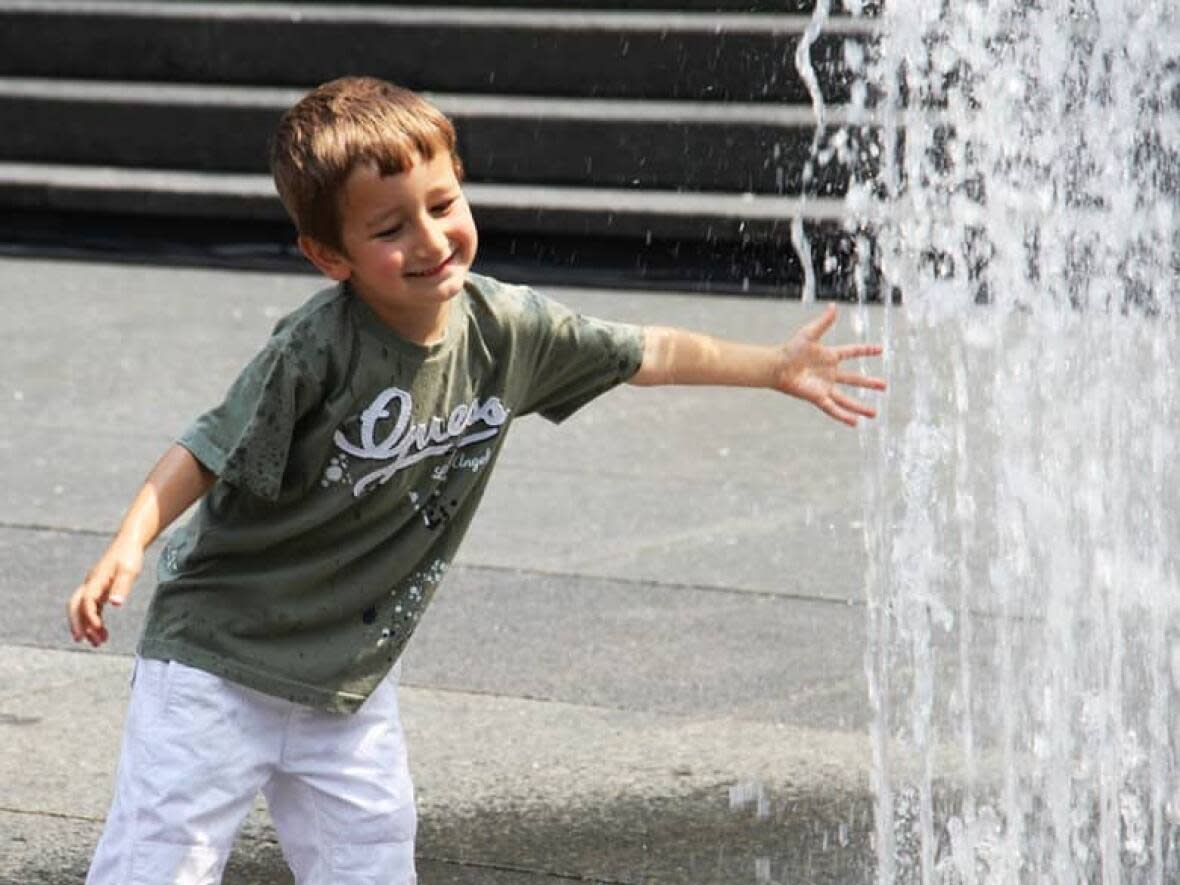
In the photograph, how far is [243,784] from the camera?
9.57ft

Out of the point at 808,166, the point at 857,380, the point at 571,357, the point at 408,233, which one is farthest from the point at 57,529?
the point at 808,166

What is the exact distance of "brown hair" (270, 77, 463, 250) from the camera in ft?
9.27

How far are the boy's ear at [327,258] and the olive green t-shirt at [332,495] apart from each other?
31 millimetres

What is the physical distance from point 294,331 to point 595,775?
1.38 m

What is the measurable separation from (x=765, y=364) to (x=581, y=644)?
168cm

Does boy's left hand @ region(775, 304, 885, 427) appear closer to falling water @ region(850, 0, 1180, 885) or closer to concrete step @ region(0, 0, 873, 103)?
falling water @ region(850, 0, 1180, 885)

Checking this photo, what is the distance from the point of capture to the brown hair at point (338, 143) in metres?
2.83

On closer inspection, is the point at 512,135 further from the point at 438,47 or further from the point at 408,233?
the point at 408,233

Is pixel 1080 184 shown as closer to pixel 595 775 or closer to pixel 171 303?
pixel 171 303

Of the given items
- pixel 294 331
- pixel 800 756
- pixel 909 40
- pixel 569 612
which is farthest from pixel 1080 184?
pixel 294 331

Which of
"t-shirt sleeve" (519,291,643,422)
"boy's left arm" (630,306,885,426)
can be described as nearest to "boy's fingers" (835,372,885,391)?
"boy's left arm" (630,306,885,426)

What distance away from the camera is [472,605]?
16.9 feet

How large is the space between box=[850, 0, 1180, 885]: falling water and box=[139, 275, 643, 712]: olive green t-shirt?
1.05m

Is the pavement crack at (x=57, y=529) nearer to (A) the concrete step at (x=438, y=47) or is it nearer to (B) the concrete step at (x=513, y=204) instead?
(B) the concrete step at (x=513, y=204)
